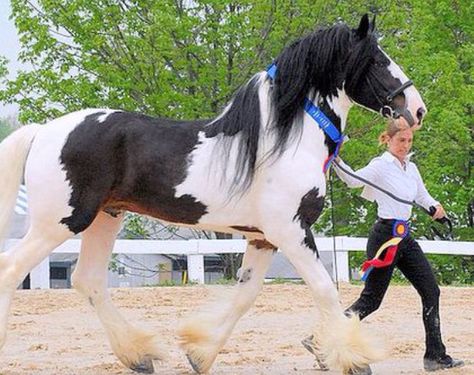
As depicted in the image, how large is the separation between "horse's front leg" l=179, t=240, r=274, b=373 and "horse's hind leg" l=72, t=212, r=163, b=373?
299 millimetres

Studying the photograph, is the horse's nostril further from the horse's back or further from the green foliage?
the green foliage

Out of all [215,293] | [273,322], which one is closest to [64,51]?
[273,322]

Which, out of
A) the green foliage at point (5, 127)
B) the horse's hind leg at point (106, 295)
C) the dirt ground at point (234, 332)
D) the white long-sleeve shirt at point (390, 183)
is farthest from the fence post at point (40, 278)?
the green foliage at point (5, 127)

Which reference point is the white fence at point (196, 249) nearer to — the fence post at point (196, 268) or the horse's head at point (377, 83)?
the fence post at point (196, 268)

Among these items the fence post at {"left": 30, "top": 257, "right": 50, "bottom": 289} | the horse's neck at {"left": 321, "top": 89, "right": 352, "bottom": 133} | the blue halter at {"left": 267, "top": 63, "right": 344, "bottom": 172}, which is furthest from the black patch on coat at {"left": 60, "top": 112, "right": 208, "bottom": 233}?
the fence post at {"left": 30, "top": 257, "right": 50, "bottom": 289}

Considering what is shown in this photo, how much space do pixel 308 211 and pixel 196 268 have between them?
9698 millimetres

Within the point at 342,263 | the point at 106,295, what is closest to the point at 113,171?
the point at 106,295

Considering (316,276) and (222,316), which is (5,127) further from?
(316,276)

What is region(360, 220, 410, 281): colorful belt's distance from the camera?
7000 millimetres

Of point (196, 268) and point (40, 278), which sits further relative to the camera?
point (40, 278)

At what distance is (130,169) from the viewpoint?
21.6 feet

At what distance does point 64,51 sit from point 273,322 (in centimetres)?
1361

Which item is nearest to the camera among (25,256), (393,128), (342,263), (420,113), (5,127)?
(25,256)

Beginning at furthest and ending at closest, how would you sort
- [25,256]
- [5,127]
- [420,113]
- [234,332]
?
1. [5,127]
2. [234,332]
3. [420,113]
4. [25,256]
